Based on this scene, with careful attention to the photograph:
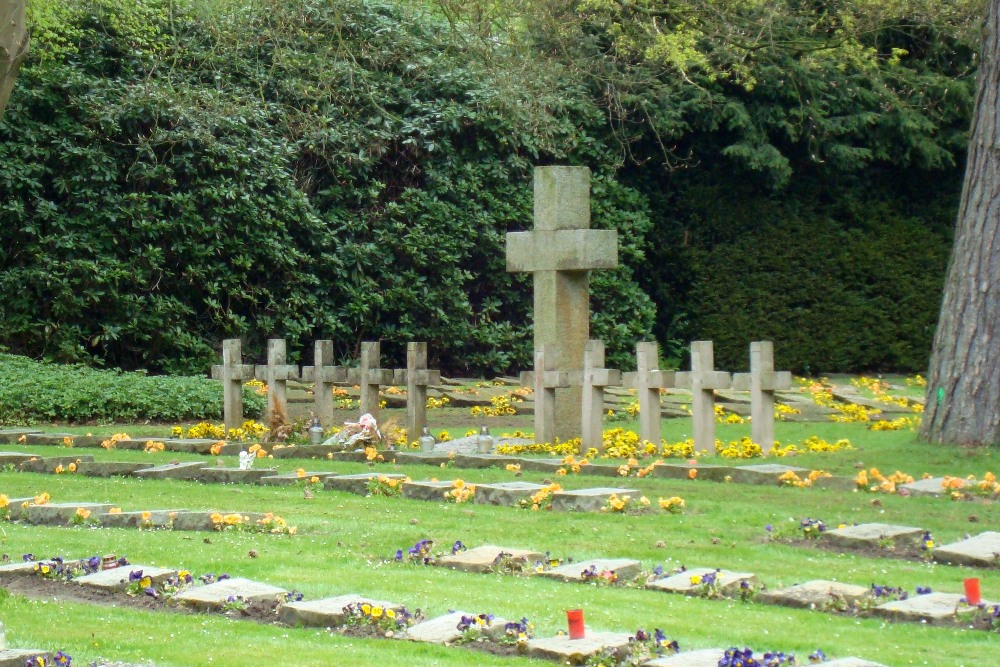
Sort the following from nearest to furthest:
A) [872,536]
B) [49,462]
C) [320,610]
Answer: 1. [320,610]
2. [872,536]
3. [49,462]

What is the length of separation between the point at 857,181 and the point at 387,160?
28.5ft

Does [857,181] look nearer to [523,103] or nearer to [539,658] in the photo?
[523,103]

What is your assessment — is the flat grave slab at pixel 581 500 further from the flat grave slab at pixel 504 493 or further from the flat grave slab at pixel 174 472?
the flat grave slab at pixel 174 472

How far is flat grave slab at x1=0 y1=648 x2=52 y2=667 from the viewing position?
446 centimetres

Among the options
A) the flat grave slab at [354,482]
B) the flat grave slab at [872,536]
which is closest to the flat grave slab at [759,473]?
the flat grave slab at [872,536]

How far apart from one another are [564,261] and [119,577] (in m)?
7.75

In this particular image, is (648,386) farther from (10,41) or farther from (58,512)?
(10,41)

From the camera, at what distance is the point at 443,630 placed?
503 cm

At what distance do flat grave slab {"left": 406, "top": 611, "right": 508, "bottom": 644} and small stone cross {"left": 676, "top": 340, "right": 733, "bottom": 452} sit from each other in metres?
6.36

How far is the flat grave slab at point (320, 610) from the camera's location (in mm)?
5262

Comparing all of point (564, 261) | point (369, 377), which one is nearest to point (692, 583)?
point (369, 377)

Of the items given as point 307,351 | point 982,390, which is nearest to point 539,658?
point 982,390

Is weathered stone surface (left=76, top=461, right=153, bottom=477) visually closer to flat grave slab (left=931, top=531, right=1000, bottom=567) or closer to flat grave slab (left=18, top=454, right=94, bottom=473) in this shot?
flat grave slab (left=18, top=454, right=94, bottom=473)

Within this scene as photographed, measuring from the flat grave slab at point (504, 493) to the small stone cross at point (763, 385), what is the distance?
310 cm
